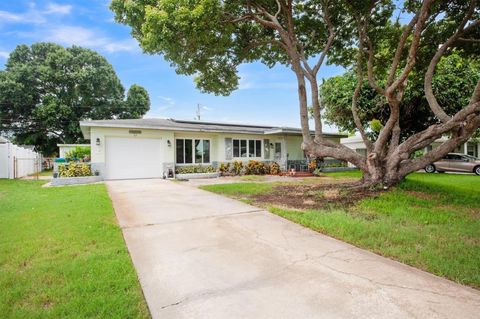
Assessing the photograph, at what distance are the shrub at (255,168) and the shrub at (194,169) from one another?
84.0 inches

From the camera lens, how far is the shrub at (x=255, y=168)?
17406 mm

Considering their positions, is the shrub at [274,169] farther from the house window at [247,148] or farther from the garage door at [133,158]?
the garage door at [133,158]

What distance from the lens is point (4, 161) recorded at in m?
16.2

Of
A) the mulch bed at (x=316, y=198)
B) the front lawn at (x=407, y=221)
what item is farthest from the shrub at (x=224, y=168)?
the mulch bed at (x=316, y=198)

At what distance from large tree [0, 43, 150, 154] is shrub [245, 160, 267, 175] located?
67.6 ft

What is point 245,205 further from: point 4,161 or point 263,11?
point 4,161

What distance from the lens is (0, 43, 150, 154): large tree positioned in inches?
1067

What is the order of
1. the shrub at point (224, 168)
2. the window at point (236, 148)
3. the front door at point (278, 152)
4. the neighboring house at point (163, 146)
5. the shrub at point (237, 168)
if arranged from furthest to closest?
the front door at point (278, 152) < the window at point (236, 148) < the shrub at point (237, 168) < the shrub at point (224, 168) < the neighboring house at point (163, 146)

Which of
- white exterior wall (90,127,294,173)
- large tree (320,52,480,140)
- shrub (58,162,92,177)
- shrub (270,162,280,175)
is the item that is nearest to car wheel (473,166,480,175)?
large tree (320,52,480,140)

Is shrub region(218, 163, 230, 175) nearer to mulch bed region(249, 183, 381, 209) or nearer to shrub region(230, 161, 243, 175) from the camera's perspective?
shrub region(230, 161, 243, 175)

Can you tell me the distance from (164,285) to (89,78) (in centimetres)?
3196

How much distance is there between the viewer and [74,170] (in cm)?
1302

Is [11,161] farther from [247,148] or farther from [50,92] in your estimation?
[50,92]

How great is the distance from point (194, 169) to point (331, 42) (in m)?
9.87
